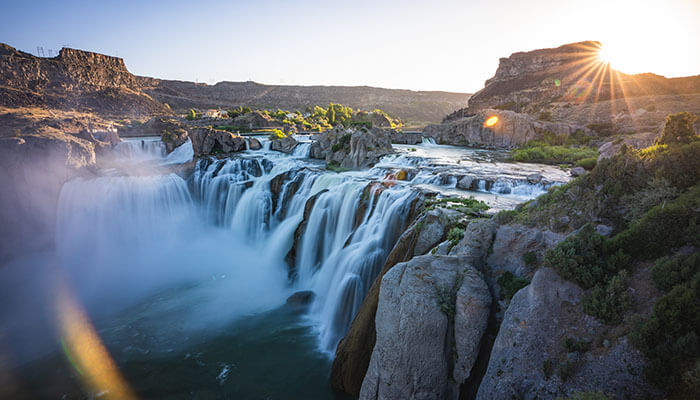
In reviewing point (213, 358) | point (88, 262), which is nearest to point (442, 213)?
point (213, 358)

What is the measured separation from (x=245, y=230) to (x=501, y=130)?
129ft

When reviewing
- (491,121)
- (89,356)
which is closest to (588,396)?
(89,356)

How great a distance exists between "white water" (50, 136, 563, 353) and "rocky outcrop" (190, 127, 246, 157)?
167 inches

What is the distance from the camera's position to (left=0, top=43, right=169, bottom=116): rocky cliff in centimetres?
7478

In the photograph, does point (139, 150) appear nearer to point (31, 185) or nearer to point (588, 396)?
point (31, 185)

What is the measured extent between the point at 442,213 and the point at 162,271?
66.1 ft

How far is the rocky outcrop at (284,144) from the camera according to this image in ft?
132

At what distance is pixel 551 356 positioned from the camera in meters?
5.29

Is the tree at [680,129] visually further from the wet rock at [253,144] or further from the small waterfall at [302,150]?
the wet rock at [253,144]

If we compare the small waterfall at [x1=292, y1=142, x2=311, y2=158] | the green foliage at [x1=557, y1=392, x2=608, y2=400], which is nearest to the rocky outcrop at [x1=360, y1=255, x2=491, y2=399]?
the green foliage at [x1=557, y1=392, x2=608, y2=400]

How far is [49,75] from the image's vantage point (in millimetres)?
88188

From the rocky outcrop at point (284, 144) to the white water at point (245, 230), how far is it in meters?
8.94

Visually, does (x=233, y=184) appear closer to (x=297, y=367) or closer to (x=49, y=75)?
(x=297, y=367)

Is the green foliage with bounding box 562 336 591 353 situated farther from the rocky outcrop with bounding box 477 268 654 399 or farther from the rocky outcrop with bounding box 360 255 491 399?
the rocky outcrop with bounding box 360 255 491 399
